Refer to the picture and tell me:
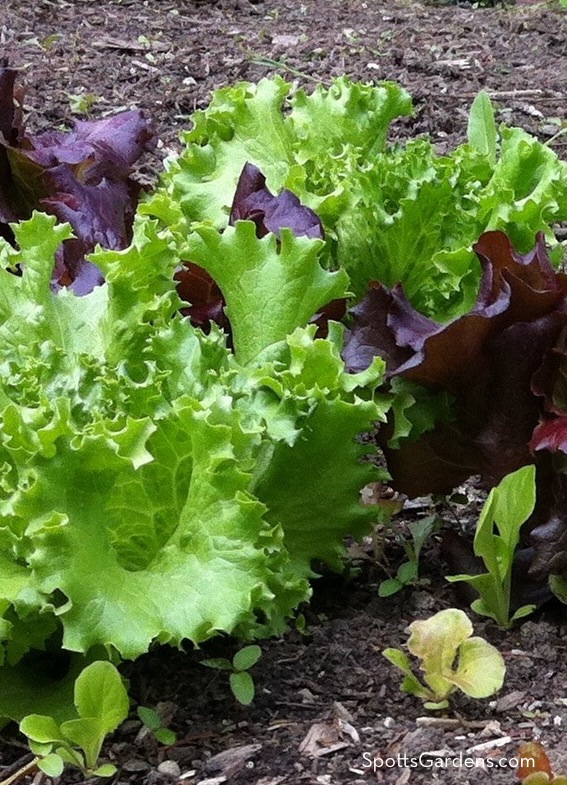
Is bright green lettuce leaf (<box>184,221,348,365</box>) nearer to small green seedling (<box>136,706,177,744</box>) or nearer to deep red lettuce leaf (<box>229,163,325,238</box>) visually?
deep red lettuce leaf (<box>229,163,325,238</box>)

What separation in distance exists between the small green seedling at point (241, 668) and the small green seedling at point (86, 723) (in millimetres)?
227

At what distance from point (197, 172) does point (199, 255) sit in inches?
30.4

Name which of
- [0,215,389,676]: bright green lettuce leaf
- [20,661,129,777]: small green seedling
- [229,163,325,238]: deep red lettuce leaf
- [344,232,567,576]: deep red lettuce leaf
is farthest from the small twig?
[229,163,325,238]: deep red lettuce leaf

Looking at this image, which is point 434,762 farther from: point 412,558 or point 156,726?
point 412,558

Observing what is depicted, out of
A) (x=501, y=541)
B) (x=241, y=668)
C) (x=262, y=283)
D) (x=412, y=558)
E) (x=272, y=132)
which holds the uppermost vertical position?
(x=262, y=283)

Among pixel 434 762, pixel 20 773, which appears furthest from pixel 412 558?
pixel 20 773

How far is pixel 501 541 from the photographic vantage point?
69.8 inches

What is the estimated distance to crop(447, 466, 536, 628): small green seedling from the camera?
5.57ft

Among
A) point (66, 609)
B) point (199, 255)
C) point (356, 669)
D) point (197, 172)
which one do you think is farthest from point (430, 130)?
point (66, 609)

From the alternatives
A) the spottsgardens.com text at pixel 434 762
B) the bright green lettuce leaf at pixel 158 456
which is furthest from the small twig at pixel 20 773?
the spottsgardens.com text at pixel 434 762

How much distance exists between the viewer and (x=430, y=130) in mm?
4184

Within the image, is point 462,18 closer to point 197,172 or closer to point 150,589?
point 197,172

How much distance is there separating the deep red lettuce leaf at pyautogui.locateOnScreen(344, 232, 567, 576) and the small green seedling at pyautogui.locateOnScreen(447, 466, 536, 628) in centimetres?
7

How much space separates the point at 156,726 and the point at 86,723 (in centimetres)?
17
